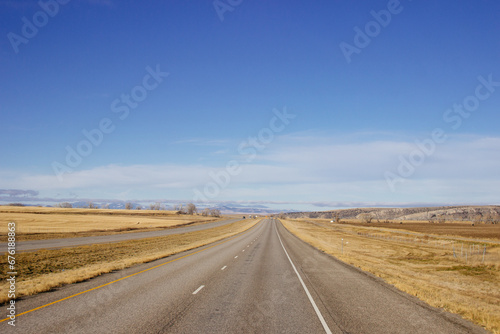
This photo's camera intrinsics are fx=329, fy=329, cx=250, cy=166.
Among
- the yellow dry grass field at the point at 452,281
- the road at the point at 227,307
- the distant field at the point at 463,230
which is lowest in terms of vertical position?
the yellow dry grass field at the point at 452,281

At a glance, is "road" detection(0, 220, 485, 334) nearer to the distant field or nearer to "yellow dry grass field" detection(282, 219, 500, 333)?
"yellow dry grass field" detection(282, 219, 500, 333)

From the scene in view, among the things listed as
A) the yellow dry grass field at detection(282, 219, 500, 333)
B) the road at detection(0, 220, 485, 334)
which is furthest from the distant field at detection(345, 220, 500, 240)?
the road at detection(0, 220, 485, 334)

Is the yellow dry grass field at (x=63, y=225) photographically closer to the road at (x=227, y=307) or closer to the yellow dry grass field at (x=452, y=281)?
the road at (x=227, y=307)

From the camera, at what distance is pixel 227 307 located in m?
9.26

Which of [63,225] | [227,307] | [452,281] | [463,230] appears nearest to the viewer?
[227,307]

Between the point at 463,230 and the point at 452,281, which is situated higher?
the point at 463,230

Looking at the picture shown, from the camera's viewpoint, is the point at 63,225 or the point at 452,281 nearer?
the point at 452,281

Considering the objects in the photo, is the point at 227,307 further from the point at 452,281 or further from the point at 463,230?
the point at 463,230

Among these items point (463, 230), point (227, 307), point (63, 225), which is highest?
point (463, 230)

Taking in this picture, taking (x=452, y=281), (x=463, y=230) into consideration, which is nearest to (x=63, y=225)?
(x=452, y=281)

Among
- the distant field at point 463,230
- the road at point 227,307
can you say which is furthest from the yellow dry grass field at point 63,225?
the distant field at point 463,230

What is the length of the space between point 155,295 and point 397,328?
710 cm

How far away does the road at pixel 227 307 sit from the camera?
7.46 metres

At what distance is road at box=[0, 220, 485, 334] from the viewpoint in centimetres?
746
